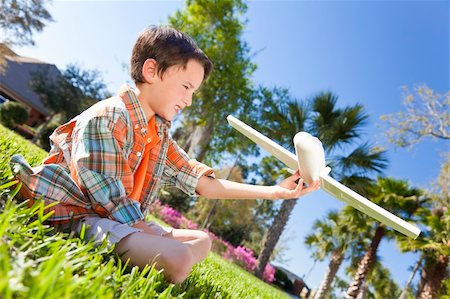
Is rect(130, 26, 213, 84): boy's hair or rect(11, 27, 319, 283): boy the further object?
rect(130, 26, 213, 84): boy's hair

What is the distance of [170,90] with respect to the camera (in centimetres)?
185

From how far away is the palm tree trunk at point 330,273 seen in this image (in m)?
17.4

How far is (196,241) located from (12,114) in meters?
24.7

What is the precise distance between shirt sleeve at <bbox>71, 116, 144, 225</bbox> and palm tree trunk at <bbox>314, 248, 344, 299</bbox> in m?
17.6

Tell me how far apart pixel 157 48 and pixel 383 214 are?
1451 mm

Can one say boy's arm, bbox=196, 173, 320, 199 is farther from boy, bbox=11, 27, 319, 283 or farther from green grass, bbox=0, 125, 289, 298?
green grass, bbox=0, 125, 289, 298

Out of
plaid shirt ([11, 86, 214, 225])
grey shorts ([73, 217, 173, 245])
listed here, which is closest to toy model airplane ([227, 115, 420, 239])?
plaid shirt ([11, 86, 214, 225])

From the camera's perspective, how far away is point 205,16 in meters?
19.5

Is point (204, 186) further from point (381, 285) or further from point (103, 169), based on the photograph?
point (381, 285)

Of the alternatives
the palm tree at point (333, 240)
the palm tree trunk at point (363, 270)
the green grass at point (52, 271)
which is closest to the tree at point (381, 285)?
the palm tree at point (333, 240)

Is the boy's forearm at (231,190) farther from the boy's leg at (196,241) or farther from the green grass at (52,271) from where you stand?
the green grass at (52,271)

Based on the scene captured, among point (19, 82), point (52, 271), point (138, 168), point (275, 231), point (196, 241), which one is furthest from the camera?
point (19, 82)

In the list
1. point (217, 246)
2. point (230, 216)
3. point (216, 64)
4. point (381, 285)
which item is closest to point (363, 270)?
point (217, 246)

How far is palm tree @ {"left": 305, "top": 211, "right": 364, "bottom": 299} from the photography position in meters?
17.9
